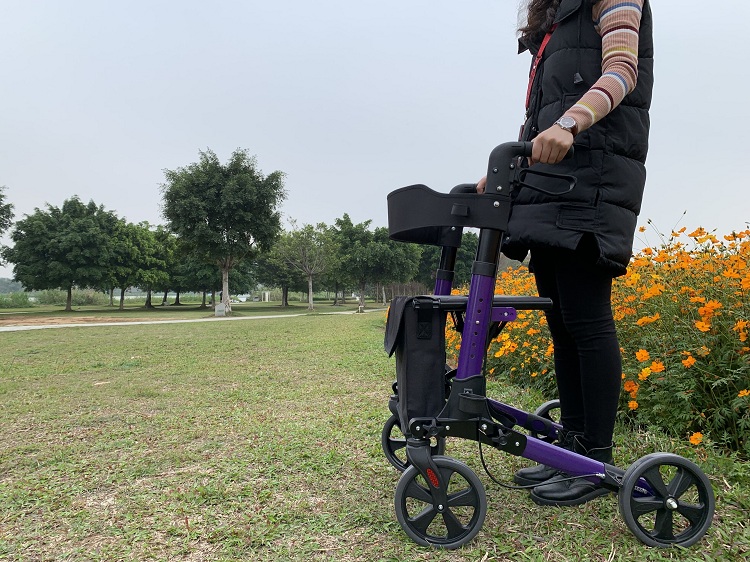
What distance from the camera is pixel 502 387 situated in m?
3.54

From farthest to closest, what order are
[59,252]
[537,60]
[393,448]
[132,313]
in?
[59,252] → [132,313] → [393,448] → [537,60]

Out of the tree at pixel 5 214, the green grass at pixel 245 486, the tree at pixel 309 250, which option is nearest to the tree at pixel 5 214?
the tree at pixel 5 214

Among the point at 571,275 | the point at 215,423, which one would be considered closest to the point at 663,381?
the point at 571,275

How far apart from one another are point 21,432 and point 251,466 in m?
1.57

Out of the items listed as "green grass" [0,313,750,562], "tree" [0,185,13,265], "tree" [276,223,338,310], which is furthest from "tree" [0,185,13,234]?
"green grass" [0,313,750,562]

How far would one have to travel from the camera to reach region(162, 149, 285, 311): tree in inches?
833

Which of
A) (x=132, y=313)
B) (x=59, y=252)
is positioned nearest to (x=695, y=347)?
(x=132, y=313)

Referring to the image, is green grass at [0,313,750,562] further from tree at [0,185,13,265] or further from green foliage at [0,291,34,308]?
green foliage at [0,291,34,308]

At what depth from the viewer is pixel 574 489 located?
1.63 m

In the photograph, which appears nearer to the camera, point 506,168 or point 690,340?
point 506,168

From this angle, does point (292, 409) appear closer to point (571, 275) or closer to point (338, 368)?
point (338, 368)

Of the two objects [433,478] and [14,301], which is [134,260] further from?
[433,478]

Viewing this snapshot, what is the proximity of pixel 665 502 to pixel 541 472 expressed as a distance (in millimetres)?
457

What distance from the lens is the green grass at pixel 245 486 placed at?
142cm
